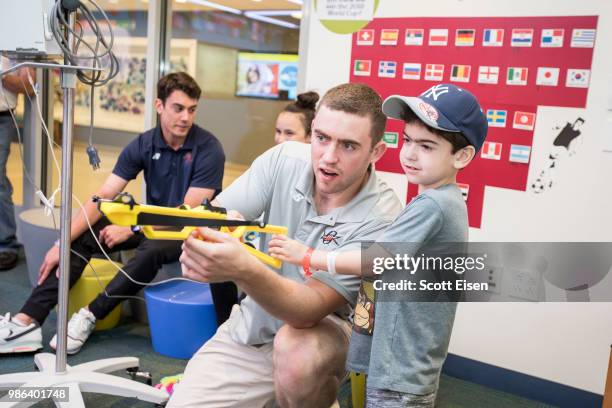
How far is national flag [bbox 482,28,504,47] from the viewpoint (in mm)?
2424

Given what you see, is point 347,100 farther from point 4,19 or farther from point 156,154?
point 156,154

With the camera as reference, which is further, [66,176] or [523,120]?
[523,120]

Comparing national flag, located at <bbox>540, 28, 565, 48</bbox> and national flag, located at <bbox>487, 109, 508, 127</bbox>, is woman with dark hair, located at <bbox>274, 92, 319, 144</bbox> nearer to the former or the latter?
national flag, located at <bbox>487, 109, 508, 127</bbox>

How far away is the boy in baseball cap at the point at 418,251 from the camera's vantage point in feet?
4.49

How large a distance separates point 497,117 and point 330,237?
4.01 ft

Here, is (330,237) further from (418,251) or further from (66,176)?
(66,176)

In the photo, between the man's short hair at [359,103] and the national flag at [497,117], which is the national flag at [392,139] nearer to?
the national flag at [497,117]

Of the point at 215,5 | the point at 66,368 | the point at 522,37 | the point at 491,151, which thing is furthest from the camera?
the point at 215,5

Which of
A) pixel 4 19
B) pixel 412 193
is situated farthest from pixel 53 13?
pixel 412 193

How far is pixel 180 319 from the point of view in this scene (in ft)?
8.09

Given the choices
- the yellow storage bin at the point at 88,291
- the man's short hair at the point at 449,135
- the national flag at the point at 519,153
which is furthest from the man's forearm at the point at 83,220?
the national flag at the point at 519,153

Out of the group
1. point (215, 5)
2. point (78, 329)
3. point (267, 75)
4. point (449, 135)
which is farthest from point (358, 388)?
point (215, 5)

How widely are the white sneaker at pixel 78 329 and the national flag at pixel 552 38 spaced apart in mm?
2137

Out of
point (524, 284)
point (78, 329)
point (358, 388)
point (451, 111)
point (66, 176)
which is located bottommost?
point (78, 329)
